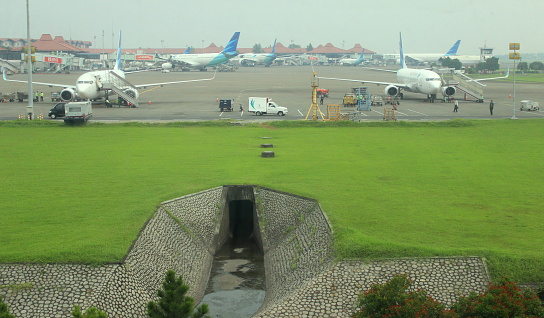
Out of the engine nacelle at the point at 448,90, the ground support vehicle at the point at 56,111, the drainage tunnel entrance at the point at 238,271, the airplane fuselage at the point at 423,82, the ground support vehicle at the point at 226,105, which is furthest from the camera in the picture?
the engine nacelle at the point at 448,90

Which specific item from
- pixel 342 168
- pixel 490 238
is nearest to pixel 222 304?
pixel 490 238

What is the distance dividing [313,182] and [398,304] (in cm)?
1894

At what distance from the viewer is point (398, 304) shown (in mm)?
20047

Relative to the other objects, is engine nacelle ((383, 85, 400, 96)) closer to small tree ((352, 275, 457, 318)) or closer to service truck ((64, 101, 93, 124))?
service truck ((64, 101, 93, 124))

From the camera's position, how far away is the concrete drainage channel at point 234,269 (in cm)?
2334

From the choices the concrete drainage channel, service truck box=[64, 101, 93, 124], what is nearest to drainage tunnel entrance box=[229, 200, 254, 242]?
the concrete drainage channel

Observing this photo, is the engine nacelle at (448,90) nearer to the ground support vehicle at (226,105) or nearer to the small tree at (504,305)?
the ground support vehicle at (226,105)

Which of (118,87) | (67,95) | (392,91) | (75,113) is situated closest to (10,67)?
(118,87)

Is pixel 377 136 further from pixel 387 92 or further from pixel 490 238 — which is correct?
pixel 387 92

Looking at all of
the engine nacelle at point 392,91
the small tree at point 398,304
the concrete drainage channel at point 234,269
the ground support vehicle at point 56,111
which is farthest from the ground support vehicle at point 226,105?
the small tree at point 398,304

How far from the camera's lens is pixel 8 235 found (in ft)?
90.9

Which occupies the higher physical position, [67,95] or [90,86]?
[90,86]

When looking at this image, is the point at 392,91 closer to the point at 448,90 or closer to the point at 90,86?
the point at 448,90

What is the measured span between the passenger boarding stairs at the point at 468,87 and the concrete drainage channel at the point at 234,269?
72.2 metres
